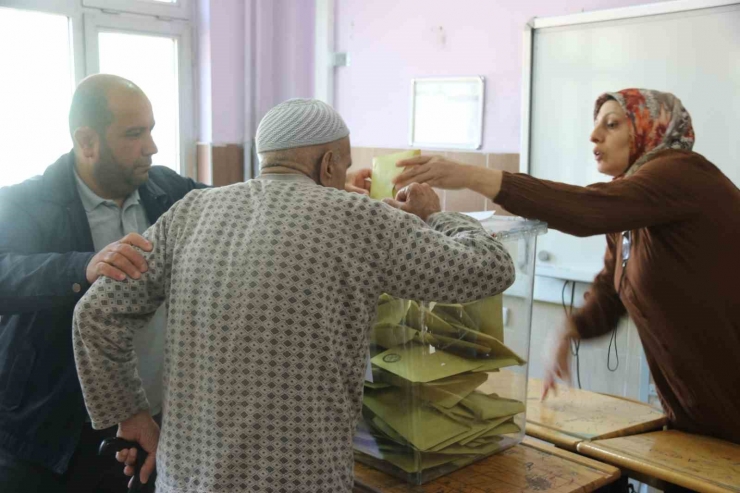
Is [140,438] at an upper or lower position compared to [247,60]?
lower

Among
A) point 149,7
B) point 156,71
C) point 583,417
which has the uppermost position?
point 149,7

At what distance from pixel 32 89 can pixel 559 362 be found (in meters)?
2.86

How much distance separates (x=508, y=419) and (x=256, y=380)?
0.63 metres

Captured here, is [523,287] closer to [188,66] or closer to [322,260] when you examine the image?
[322,260]

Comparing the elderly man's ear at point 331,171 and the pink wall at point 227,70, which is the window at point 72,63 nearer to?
the pink wall at point 227,70

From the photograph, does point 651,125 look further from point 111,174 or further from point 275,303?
point 111,174

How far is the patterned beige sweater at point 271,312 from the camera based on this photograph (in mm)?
1172

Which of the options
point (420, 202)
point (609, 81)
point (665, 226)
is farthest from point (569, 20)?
point (420, 202)

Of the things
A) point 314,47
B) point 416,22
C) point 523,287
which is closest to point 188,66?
point 314,47

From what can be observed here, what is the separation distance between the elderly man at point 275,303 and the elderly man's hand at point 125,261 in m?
0.02

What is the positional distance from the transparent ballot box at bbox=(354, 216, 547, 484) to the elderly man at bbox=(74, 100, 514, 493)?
174mm

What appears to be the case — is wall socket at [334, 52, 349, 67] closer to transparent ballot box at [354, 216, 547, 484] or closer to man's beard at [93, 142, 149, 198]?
man's beard at [93, 142, 149, 198]

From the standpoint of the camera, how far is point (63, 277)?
146 cm

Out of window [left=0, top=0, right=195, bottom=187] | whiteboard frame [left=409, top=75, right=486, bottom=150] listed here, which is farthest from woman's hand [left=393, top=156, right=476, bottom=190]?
window [left=0, top=0, right=195, bottom=187]
